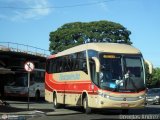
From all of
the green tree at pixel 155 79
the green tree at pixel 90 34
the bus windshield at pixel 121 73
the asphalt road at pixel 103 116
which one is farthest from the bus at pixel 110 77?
the green tree at pixel 155 79

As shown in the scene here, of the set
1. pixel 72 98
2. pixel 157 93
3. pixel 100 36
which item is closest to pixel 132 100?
pixel 72 98

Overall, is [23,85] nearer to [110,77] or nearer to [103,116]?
[103,116]

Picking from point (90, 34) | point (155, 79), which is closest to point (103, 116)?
point (90, 34)

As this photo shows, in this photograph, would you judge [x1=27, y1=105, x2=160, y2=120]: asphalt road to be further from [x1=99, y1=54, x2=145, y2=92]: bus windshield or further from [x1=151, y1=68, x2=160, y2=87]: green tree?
[x1=151, y1=68, x2=160, y2=87]: green tree

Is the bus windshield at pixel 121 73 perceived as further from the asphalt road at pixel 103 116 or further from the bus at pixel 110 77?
the asphalt road at pixel 103 116

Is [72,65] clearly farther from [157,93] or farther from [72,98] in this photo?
[157,93]

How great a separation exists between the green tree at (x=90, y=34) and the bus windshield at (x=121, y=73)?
62962mm

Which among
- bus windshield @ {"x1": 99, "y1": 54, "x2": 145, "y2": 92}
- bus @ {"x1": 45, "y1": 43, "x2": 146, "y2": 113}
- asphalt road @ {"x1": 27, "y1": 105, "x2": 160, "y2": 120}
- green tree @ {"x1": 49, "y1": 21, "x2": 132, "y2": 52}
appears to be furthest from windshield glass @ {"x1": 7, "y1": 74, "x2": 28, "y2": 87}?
green tree @ {"x1": 49, "y1": 21, "x2": 132, "y2": 52}

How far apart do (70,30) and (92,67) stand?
64761 mm

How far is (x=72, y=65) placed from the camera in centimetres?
2666

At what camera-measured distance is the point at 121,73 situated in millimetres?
22469

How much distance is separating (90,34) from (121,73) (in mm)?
64688

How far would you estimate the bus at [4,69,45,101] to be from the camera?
42406 mm

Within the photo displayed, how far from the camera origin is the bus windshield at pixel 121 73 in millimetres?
22344
